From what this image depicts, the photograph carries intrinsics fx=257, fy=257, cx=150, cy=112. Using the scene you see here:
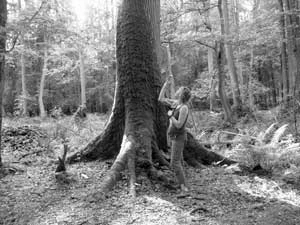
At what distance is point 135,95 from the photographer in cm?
597

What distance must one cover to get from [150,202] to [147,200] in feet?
0.26

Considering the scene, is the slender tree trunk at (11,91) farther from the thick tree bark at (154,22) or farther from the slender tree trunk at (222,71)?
the thick tree bark at (154,22)

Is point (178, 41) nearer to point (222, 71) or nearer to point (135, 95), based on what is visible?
point (222, 71)

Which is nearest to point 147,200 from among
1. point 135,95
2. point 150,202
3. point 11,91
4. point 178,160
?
point 150,202

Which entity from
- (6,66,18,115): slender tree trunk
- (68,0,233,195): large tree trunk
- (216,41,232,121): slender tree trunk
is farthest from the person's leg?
(6,66,18,115): slender tree trunk

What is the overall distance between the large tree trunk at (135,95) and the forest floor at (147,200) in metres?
0.61

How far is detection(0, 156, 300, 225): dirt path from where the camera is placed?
3.89 metres

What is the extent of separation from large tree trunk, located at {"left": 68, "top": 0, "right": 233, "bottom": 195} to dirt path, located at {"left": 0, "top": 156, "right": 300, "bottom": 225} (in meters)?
0.70

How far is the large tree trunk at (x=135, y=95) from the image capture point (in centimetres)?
587

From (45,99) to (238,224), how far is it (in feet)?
115

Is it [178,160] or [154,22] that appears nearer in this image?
[178,160]

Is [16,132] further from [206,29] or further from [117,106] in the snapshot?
[206,29]

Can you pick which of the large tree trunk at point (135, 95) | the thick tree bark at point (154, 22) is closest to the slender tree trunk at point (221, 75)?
the thick tree bark at point (154, 22)

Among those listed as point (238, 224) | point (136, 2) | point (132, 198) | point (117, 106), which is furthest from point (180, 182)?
point (136, 2)
